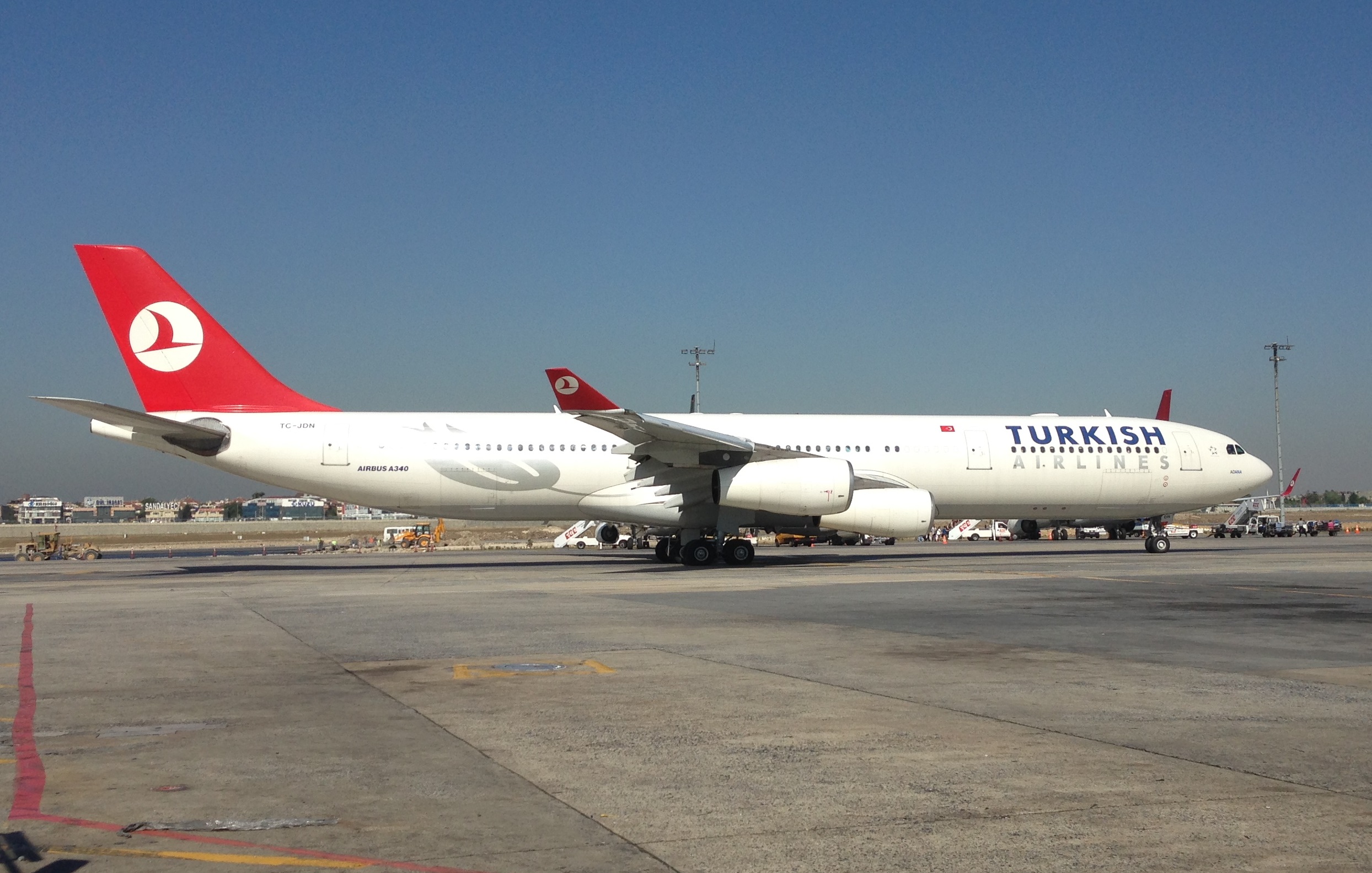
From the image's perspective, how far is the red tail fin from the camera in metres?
24.1

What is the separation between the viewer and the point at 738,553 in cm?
2553

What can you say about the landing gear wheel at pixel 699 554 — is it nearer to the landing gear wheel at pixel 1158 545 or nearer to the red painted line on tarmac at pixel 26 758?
the landing gear wheel at pixel 1158 545

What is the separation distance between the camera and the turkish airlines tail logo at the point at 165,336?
24.4m

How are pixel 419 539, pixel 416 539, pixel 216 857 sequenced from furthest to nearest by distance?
pixel 419 539
pixel 416 539
pixel 216 857

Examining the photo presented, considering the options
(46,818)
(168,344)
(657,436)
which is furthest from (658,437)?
(46,818)

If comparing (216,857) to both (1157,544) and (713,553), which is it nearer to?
(713,553)

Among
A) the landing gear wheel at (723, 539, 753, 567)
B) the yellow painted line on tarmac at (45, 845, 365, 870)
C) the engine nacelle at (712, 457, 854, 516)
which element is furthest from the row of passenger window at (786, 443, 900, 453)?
the yellow painted line on tarmac at (45, 845, 365, 870)

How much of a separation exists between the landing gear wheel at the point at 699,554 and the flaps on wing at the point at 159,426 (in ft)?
36.2

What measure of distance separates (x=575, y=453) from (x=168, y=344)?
32.0 feet

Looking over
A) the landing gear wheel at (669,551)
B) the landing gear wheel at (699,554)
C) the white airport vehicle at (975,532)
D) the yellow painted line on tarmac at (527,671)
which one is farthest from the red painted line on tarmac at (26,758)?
the white airport vehicle at (975,532)

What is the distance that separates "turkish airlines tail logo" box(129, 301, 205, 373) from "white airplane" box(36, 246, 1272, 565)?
29mm

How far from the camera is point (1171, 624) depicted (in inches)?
470

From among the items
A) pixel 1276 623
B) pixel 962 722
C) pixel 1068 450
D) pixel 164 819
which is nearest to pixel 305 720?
pixel 164 819

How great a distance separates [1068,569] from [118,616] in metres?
17.8
